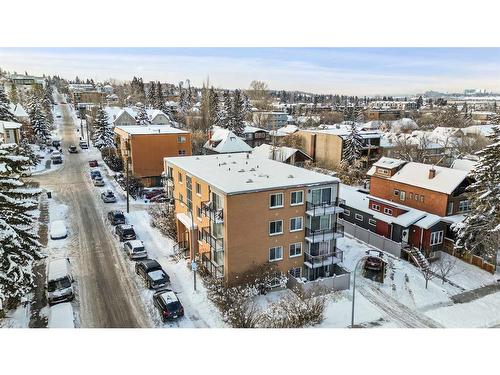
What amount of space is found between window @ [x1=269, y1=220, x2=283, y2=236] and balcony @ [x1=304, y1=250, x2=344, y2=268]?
2.54 m

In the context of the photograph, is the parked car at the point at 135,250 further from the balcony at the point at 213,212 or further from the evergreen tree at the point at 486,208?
the evergreen tree at the point at 486,208

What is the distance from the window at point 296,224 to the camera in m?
22.8

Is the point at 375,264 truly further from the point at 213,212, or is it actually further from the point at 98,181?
the point at 98,181

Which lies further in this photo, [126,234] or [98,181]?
[98,181]

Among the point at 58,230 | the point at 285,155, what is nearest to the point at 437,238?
the point at 285,155

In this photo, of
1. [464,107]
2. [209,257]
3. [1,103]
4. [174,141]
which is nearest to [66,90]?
[1,103]

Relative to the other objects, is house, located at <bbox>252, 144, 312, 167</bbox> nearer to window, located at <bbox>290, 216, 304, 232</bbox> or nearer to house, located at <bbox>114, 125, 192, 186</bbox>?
house, located at <bbox>114, 125, 192, 186</bbox>

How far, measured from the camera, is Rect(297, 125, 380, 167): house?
188 feet

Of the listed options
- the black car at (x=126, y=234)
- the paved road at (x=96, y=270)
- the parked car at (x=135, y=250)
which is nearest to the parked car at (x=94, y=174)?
the paved road at (x=96, y=270)

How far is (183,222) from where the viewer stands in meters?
26.1

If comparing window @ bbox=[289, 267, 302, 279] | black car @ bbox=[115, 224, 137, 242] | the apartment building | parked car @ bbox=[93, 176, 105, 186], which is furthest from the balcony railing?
parked car @ bbox=[93, 176, 105, 186]

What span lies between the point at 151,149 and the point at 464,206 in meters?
34.4

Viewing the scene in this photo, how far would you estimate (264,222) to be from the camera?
21.9 metres

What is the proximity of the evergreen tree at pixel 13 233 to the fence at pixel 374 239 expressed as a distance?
21.5 metres
